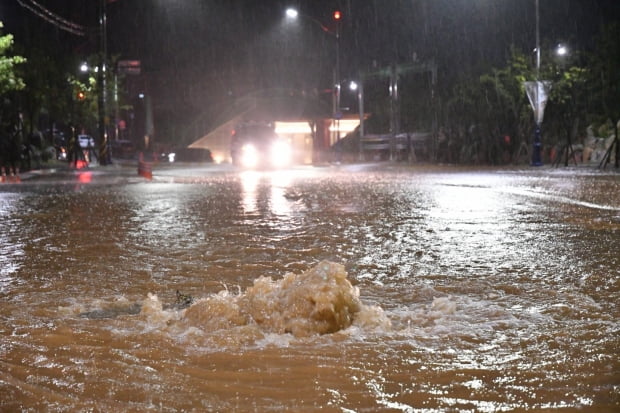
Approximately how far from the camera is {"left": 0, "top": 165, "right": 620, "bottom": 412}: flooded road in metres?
4.11

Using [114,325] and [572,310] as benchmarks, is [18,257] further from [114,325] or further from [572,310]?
[572,310]

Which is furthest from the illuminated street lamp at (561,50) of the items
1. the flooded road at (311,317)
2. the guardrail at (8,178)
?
the flooded road at (311,317)

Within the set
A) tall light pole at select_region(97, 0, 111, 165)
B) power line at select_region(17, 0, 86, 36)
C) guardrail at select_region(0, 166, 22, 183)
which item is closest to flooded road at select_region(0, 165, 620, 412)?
guardrail at select_region(0, 166, 22, 183)

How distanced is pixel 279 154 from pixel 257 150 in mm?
1214

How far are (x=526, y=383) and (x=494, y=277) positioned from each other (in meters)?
3.20

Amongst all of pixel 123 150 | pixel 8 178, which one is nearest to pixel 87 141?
pixel 123 150

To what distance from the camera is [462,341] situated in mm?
5059

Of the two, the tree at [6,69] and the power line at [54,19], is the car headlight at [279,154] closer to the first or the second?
the power line at [54,19]

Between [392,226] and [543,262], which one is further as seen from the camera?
[392,226]

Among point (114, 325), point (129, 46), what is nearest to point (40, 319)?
point (114, 325)

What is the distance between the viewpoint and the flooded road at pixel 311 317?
13.5 feet

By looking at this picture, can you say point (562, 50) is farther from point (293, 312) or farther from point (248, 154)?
point (293, 312)

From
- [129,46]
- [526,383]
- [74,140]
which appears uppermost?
[129,46]

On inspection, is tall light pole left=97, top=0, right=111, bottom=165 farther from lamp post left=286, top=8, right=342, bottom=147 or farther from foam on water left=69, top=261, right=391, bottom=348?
foam on water left=69, top=261, right=391, bottom=348
